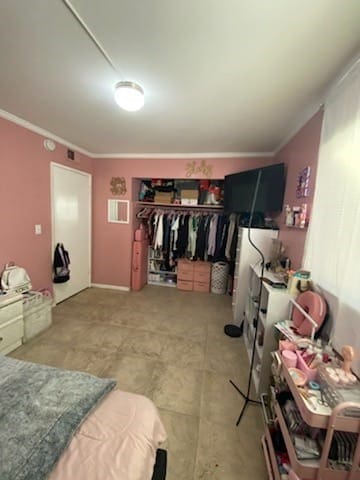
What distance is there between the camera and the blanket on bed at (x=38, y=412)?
0.71m

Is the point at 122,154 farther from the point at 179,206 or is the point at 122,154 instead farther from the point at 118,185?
the point at 179,206

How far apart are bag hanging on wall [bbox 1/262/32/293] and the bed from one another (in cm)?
151

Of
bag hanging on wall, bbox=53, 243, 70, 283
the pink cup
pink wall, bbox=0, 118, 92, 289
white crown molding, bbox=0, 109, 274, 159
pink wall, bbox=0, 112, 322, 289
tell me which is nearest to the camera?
the pink cup

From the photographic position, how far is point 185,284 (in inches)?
158

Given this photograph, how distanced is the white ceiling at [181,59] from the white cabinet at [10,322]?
1.92 m

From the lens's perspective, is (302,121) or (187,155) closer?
(302,121)

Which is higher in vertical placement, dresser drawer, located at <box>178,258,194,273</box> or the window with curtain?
the window with curtain

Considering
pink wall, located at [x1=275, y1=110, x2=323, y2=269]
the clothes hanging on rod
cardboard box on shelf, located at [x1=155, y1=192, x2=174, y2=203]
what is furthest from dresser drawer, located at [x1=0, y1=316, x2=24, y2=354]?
pink wall, located at [x1=275, y1=110, x2=323, y2=269]

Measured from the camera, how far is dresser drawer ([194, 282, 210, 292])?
396 centimetres

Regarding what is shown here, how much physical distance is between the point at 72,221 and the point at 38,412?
2.90 m

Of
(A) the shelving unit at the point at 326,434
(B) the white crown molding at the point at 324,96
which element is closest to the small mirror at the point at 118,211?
(B) the white crown molding at the point at 324,96

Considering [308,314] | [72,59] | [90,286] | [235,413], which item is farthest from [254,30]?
[90,286]

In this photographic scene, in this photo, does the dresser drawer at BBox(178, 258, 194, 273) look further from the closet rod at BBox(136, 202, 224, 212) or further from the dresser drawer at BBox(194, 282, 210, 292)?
the closet rod at BBox(136, 202, 224, 212)

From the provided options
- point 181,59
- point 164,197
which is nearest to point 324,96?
point 181,59
